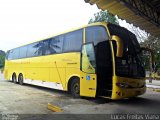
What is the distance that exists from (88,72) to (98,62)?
64 cm

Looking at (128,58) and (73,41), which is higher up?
(73,41)

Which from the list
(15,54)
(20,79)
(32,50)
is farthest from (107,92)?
(15,54)

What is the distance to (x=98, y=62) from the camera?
1086 centimetres

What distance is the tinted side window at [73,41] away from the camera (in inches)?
488

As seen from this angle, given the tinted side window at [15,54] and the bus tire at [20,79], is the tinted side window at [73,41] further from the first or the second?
the tinted side window at [15,54]

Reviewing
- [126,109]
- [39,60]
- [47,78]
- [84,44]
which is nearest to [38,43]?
[39,60]

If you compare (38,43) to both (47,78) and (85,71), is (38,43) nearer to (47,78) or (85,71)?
(47,78)

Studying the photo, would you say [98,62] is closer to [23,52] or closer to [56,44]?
[56,44]

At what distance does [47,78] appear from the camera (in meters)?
15.4

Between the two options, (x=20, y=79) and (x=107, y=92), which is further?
(x=20, y=79)

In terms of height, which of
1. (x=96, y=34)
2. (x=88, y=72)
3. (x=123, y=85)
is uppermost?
(x=96, y=34)

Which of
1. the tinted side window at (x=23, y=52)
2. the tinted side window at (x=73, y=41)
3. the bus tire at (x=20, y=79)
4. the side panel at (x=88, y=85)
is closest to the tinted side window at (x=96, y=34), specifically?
the tinted side window at (x=73, y=41)

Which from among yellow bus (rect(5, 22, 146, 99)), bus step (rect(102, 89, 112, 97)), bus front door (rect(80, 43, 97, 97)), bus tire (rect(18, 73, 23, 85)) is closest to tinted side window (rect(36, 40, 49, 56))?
yellow bus (rect(5, 22, 146, 99))

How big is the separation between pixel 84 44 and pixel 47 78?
181 inches
